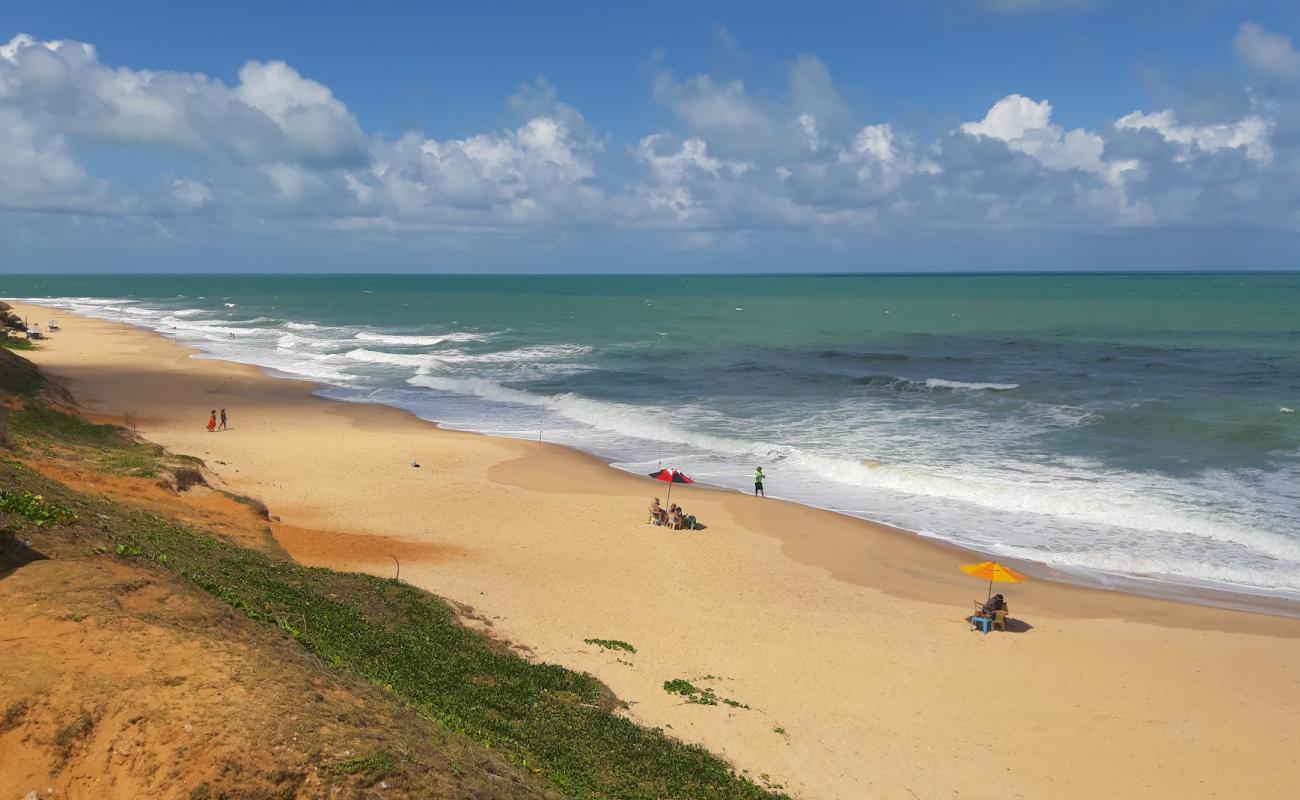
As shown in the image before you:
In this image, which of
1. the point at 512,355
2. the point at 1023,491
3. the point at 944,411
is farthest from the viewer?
the point at 512,355

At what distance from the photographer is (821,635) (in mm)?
15867

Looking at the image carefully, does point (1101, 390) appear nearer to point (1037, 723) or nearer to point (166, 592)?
point (1037, 723)

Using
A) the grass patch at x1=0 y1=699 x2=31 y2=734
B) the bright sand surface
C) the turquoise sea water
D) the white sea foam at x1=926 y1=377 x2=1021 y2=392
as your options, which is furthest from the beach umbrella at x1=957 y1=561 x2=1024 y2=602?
the white sea foam at x1=926 y1=377 x2=1021 y2=392

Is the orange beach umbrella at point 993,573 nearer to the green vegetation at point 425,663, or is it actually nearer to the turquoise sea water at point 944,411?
the turquoise sea water at point 944,411

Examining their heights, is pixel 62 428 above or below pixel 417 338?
below

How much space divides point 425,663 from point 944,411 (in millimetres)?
31836

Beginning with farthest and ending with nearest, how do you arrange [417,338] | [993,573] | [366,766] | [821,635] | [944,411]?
[417,338] → [944,411] → [993,573] → [821,635] → [366,766]

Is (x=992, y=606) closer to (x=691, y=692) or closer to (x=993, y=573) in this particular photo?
(x=993, y=573)

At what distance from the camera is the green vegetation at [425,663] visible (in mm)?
9227

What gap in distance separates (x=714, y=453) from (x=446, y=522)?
12.2 meters

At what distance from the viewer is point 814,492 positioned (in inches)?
1056

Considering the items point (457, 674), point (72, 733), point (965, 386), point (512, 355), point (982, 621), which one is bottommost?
point (982, 621)

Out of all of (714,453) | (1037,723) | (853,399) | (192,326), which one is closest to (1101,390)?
(853,399)

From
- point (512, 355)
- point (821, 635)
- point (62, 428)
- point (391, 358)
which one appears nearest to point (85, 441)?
point (62, 428)
